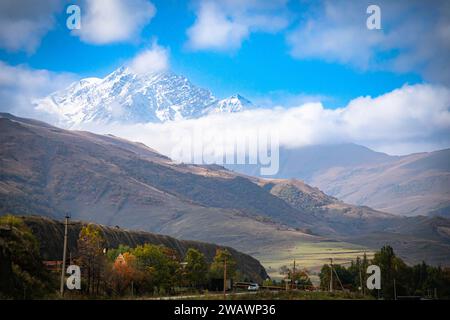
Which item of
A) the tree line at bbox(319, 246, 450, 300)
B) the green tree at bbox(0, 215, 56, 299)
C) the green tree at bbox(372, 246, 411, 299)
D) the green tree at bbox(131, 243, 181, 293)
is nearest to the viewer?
the green tree at bbox(0, 215, 56, 299)

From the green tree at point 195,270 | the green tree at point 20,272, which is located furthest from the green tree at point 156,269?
the green tree at point 20,272

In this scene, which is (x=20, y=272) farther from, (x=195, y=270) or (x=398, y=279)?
(x=398, y=279)

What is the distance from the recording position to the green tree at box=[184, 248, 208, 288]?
11772 centimetres

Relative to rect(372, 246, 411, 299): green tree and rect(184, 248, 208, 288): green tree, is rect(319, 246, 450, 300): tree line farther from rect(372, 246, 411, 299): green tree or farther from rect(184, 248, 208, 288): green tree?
rect(184, 248, 208, 288): green tree

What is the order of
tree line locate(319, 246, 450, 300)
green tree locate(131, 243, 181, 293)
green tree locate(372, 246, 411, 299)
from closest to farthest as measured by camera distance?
green tree locate(131, 243, 181, 293), green tree locate(372, 246, 411, 299), tree line locate(319, 246, 450, 300)

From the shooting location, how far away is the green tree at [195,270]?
118m

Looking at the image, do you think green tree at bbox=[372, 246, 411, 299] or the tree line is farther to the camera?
the tree line

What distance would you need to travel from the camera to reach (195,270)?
121 metres

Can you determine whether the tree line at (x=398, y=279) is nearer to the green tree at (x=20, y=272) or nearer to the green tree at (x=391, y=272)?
the green tree at (x=391, y=272)

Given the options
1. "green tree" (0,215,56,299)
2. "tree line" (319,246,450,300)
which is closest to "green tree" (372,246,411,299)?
"tree line" (319,246,450,300)

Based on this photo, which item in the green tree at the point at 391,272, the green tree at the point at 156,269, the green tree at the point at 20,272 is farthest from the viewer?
the green tree at the point at 391,272
